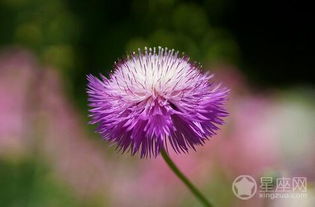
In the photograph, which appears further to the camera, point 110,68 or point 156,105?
point 110,68

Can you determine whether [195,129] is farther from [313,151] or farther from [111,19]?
[111,19]

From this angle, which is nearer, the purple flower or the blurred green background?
the purple flower

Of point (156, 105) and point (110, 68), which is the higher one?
point (110, 68)

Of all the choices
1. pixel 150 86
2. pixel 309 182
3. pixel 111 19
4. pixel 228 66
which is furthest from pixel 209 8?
pixel 150 86
